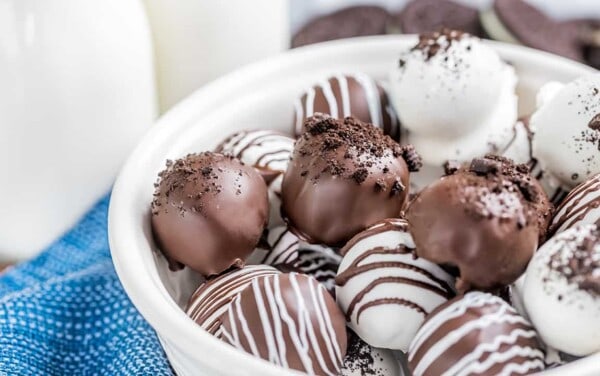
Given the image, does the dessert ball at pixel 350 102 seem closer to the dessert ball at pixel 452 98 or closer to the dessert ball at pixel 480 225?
the dessert ball at pixel 452 98

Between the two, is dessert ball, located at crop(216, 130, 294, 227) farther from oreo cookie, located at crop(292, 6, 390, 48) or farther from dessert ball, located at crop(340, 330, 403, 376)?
oreo cookie, located at crop(292, 6, 390, 48)

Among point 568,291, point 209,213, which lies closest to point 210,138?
point 209,213

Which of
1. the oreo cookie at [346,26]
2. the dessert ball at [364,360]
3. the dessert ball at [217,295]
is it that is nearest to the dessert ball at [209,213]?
the dessert ball at [217,295]

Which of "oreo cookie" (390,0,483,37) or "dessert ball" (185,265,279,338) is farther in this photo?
"oreo cookie" (390,0,483,37)

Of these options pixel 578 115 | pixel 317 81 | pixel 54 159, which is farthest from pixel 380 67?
pixel 54 159

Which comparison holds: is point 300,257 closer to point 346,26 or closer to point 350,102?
point 350,102

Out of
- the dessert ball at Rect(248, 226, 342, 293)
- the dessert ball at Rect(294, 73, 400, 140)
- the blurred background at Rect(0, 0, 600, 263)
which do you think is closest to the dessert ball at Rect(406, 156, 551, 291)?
the dessert ball at Rect(248, 226, 342, 293)

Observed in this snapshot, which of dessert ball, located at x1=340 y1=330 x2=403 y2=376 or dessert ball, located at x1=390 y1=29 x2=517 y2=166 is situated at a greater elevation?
dessert ball, located at x1=390 y1=29 x2=517 y2=166
